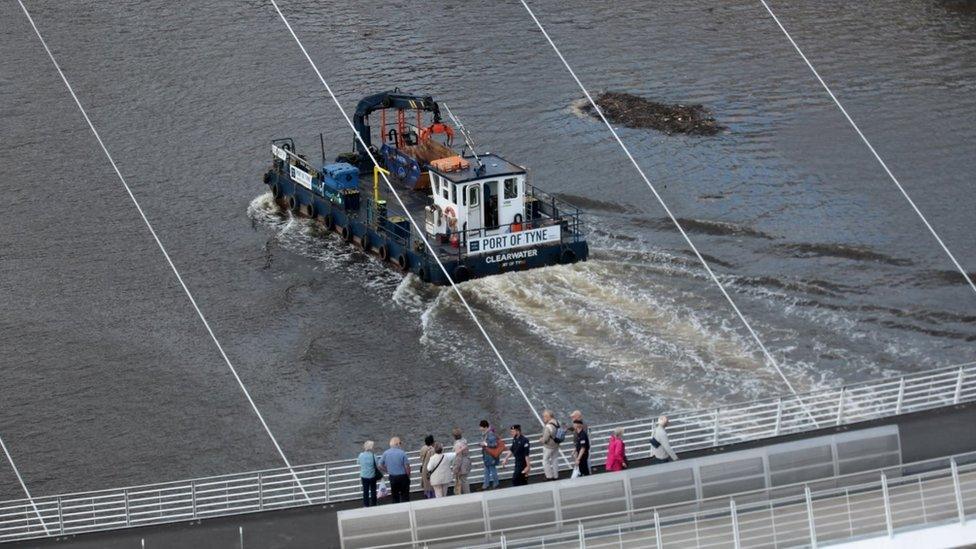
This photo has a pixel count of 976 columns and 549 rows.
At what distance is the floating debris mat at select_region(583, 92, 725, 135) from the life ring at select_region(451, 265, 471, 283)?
1559cm

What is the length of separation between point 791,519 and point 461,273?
79.1ft

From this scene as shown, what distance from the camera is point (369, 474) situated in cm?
2817

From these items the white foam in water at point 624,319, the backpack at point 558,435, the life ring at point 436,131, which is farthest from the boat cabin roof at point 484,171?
the backpack at point 558,435

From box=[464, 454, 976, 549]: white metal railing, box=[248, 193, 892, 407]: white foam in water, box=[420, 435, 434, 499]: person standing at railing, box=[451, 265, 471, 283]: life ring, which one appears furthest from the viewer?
box=[451, 265, 471, 283]: life ring

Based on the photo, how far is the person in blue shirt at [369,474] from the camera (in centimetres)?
2812

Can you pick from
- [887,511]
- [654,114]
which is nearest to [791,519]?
[887,511]

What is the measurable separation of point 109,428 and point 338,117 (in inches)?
985

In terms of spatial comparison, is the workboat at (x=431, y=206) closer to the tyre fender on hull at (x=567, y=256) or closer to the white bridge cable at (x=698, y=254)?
the tyre fender on hull at (x=567, y=256)

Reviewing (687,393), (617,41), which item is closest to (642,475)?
(687,393)

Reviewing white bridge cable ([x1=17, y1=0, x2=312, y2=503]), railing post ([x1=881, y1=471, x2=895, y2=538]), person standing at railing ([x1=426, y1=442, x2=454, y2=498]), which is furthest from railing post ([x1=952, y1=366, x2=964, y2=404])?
white bridge cable ([x1=17, y1=0, x2=312, y2=503])

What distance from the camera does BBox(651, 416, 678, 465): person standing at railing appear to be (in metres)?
28.0

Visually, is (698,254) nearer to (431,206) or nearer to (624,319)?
(624,319)

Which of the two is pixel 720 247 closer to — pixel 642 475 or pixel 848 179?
pixel 848 179

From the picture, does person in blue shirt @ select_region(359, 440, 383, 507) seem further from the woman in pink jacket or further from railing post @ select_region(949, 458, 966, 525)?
railing post @ select_region(949, 458, 966, 525)
